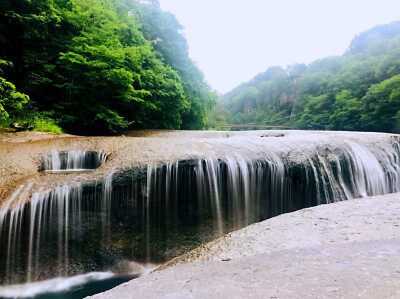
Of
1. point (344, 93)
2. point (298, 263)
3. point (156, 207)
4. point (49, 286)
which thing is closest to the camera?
point (298, 263)

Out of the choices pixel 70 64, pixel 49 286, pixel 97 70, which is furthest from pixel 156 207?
pixel 70 64

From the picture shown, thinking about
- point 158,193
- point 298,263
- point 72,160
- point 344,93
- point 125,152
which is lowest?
point 298,263

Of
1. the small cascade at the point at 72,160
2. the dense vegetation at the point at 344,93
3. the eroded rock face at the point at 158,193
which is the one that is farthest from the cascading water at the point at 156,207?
the dense vegetation at the point at 344,93

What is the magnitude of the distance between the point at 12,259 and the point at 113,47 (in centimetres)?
977

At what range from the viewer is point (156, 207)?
5438 millimetres

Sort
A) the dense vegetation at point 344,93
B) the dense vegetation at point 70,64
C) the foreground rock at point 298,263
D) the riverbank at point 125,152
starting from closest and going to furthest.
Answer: the foreground rock at point 298,263
the riverbank at point 125,152
the dense vegetation at point 70,64
the dense vegetation at point 344,93

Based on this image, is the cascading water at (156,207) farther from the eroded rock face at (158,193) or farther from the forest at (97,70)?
the forest at (97,70)

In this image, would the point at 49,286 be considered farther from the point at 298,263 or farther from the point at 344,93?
the point at 344,93

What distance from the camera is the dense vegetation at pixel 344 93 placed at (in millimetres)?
30906

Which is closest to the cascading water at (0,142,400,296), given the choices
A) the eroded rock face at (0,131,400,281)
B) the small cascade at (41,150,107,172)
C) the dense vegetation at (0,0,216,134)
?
the eroded rock face at (0,131,400,281)

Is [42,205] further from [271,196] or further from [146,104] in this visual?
[146,104]

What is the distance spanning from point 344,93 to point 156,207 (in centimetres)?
4496

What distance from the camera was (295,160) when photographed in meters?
6.56

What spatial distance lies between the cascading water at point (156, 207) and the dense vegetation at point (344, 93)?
2932 centimetres
